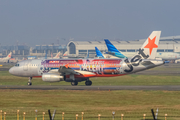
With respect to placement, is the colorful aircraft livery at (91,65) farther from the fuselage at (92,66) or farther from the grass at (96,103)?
the grass at (96,103)

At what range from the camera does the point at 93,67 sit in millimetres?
49344

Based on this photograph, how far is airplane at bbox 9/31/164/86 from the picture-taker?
47.8 m

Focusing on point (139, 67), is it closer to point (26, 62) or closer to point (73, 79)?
point (73, 79)

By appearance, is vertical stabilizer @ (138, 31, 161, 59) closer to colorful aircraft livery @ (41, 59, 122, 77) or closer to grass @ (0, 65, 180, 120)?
colorful aircraft livery @ (41, 59, 122, 77)

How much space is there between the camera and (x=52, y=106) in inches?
1131

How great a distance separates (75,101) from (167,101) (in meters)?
9.40

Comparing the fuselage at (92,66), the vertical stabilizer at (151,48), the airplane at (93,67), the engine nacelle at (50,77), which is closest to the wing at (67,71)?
the airplane at (93,67)

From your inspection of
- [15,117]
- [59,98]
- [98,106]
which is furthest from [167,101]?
[15,117]

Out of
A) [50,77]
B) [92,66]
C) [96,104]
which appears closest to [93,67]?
[92,66]

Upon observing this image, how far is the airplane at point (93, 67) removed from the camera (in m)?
47.8

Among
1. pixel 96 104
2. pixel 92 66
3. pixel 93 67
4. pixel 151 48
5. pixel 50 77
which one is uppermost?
pixel 151 48

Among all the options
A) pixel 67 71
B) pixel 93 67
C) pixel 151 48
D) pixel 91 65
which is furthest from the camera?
pixel 151 48

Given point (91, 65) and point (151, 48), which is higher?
point (151, 48)

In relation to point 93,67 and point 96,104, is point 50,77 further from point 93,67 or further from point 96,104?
point 96,104
